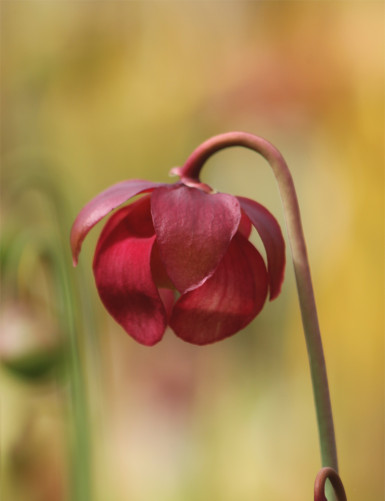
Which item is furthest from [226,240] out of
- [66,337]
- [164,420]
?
[164,420]

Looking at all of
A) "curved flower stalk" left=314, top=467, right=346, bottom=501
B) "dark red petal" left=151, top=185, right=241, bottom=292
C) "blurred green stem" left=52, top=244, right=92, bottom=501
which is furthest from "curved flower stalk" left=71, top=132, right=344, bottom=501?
"blurred green stem" left=52, top=244, right=92, bottom=501

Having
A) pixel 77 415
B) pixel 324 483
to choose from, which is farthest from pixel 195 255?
pixel 77 415

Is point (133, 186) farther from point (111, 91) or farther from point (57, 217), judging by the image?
point (111, 91)

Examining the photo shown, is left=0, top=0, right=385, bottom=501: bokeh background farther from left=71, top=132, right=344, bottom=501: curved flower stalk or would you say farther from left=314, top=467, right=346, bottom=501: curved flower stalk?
left=314, top=467, right=346, bottom=501: curved flower stalk

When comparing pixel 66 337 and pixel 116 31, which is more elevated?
pixel 116 31

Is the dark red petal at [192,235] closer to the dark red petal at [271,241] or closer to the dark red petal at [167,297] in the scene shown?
the dark red petal at [271,241]

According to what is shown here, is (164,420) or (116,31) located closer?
(164,420)
